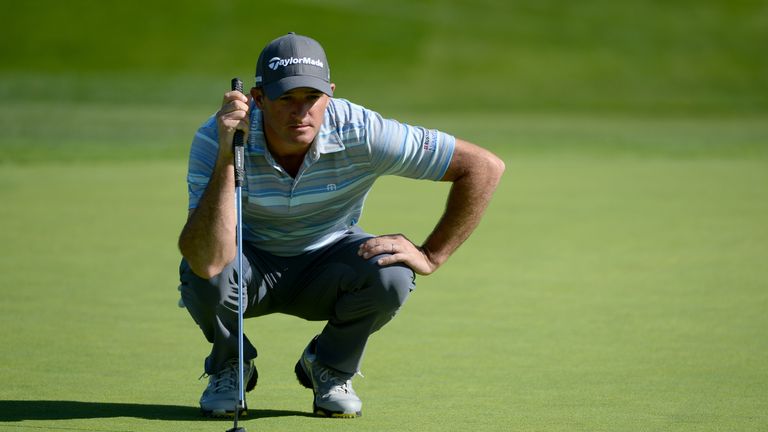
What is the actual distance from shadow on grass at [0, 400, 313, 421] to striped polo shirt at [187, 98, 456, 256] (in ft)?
2.21

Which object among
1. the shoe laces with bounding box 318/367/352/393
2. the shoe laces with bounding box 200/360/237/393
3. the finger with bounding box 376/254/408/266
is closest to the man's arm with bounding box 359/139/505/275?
the finger with bounding box 376/254/408/266

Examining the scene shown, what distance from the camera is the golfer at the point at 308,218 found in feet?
14.3

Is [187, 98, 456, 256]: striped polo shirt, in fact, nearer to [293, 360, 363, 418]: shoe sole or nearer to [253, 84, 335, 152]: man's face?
[253, 84, 335, 152]: man's face

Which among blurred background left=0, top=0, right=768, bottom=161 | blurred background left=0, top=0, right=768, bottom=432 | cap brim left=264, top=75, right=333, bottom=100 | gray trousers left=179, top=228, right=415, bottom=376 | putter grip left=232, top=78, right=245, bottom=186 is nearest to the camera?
putter grip left=232, top=78, right=245, bottom=186

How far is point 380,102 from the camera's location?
23.4 meters

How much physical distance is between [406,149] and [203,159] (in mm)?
702

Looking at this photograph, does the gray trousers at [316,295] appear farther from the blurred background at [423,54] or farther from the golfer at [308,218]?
the blurred background at [423,54]

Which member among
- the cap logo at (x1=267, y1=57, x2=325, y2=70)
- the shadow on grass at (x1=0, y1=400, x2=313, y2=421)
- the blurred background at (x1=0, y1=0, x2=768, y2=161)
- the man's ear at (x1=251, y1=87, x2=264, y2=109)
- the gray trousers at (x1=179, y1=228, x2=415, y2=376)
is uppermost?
the blurred background at (x1=0, y1=0, x2=768, y2=161)

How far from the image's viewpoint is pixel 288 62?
438 centimetres

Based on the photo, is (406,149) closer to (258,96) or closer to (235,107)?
(258,96)

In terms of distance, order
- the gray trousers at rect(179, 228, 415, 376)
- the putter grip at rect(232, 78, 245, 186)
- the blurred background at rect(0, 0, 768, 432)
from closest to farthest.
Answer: the putter grip at rect(232, 78, 245, 186)
the gray trousers at rect(179, 228, 415, 376)
the blurred background at rect(0, 0, 768, 432)

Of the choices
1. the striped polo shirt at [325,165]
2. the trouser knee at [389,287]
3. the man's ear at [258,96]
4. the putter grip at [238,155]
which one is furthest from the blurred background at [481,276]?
the man's ear at [258,96]

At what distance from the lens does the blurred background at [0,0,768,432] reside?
4707 millimetres

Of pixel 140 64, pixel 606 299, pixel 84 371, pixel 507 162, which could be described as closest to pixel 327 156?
pixel 84 371
